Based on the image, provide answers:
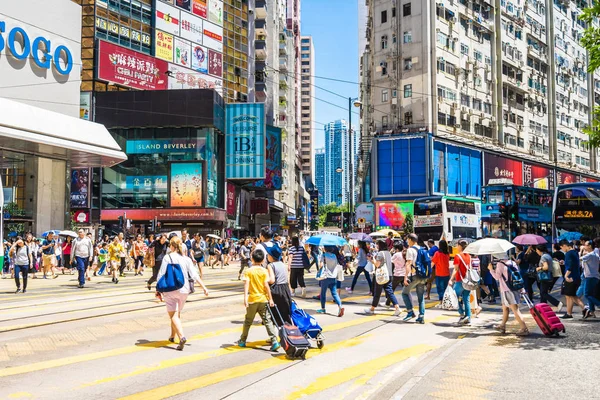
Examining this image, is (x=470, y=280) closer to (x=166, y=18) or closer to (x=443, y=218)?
(x=443, y=218)

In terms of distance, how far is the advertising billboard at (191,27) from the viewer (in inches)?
2378

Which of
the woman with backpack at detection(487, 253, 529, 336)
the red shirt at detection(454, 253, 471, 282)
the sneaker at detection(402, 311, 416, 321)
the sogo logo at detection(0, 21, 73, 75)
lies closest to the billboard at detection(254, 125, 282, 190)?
the sogo logo at detection(0, 21, 73, 75)

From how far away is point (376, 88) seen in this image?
58.9 metres

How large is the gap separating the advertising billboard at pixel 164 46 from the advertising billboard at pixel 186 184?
497 inches

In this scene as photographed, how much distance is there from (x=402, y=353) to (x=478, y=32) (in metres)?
58.4

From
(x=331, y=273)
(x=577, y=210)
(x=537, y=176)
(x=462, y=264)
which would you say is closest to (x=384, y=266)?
(x=331, y=273)

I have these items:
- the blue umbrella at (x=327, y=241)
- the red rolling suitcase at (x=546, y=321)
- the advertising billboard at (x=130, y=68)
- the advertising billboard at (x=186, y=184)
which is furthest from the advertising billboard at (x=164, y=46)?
the red rolling suitcase at (x=546, y=321)

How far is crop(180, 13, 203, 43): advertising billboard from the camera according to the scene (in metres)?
60.4

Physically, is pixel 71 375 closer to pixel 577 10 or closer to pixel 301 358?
pixel 301 358

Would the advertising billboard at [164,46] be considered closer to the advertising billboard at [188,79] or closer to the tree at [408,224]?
the advertising billboard at [188,79]

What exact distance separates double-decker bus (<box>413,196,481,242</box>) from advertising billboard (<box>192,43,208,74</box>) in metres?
33.3

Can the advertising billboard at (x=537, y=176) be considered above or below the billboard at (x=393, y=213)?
above

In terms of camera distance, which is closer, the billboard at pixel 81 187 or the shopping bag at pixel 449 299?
the shopping bag at pixel 449 299

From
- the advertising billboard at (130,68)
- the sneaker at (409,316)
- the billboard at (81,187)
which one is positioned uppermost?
the advertising billboard at (130,68)
